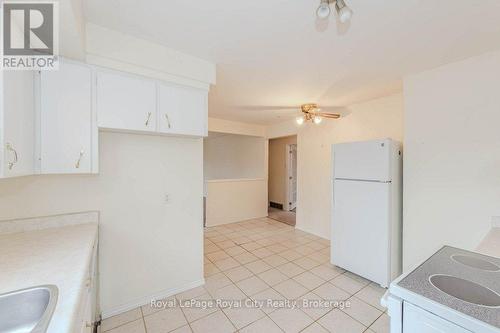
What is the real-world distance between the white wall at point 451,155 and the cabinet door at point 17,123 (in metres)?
3.23

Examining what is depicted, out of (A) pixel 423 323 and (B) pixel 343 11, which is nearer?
(A) pixel 423 323

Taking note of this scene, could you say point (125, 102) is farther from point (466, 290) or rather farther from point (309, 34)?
point (466, 290)

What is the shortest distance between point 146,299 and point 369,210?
8.28 ft

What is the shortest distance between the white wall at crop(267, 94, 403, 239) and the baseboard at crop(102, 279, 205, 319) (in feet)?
8.23

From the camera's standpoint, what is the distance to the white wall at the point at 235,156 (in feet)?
17.8

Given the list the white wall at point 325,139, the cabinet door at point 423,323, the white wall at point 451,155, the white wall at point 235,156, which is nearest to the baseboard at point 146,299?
the cabinet door at point 423,323

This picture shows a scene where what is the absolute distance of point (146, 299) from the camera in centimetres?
201

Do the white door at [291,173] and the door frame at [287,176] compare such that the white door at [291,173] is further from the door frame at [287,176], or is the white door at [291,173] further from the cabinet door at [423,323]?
the cabinet door at [423,323]

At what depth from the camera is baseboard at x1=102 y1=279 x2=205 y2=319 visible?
184 centimetres

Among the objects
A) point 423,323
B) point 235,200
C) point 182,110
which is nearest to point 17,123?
point 182,110

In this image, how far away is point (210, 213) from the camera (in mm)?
4551

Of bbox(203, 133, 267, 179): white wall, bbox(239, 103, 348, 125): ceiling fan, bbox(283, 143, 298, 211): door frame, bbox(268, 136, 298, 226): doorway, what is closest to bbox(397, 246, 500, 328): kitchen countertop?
bbox(239, 103, 348, 125): ceiling fan

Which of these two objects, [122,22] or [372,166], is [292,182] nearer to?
[372,166]

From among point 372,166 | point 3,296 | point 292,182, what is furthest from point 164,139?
point 292,182
